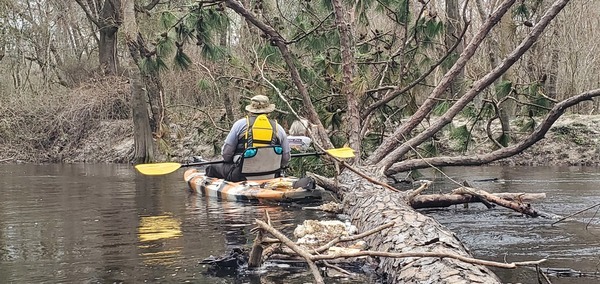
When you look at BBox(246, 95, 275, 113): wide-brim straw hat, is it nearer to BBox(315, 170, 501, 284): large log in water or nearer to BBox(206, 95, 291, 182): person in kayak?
BBox(206, 95, 291, 182): person in kayak

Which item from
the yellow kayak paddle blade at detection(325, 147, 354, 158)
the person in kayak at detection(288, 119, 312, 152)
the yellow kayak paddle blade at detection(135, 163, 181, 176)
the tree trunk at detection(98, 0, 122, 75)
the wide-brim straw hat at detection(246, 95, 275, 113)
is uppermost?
the tree trunk at detection(98, 0, 122, 75)

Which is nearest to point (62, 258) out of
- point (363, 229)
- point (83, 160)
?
point (363, 229)

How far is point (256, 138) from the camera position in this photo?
8.75m

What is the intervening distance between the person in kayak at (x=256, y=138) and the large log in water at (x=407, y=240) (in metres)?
2.51

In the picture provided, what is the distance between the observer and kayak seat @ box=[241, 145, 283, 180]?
8.84 m

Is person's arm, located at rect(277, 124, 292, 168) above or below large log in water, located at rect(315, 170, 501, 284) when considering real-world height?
above

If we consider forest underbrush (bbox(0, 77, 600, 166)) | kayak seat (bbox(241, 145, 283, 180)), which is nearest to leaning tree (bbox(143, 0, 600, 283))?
kayak seat (bbox(241, 145, 283, 180))

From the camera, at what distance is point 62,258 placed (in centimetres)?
512

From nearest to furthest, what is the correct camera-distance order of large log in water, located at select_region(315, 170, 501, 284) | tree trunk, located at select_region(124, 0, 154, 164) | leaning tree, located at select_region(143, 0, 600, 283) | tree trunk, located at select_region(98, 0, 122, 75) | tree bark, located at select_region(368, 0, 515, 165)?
1. large log in water, located at select_region(315, 170, 501, 284)
2. leaning tree, located at select_region(143, 0, 600, 283)
3. tree bark, located at select_region(368, 0, 515, 165)
4. tree trunk, located at select_region(124, 0, 154, 164)
5. tree trunk, located at select_region(98, 0, 122, 75)

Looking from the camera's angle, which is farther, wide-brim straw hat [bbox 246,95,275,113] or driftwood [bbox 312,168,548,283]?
wide-brim straw hat [bbox 246,95,275,113]

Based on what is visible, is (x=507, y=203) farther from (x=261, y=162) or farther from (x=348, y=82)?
(x=261, y=162)

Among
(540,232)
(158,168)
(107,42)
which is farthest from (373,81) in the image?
(107,42)

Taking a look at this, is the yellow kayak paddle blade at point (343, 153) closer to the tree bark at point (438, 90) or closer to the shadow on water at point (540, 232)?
the tree bark at point (438, 90)

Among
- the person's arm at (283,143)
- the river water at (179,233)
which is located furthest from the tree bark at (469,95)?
the person's arm at (283,143)
